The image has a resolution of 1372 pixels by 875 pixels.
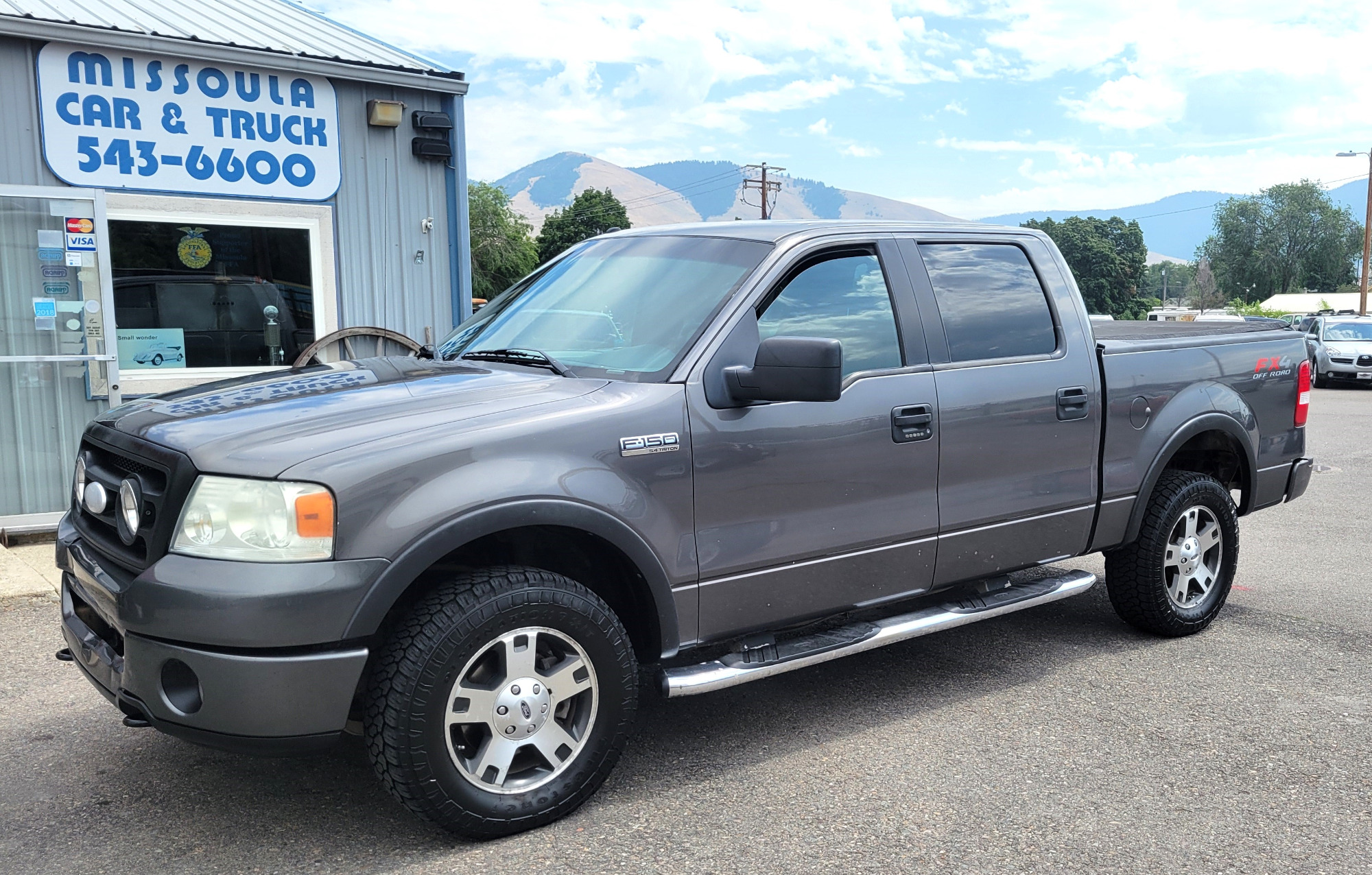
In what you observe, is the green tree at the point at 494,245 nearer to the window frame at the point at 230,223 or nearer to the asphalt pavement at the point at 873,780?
the window frame at the point at 230,223

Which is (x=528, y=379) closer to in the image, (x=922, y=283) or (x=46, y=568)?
(x=922, y=283)

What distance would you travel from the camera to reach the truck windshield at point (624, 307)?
377 centimetres

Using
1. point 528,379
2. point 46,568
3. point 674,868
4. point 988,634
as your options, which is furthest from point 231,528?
point 46,568

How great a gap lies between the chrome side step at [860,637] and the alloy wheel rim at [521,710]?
1.10 ft

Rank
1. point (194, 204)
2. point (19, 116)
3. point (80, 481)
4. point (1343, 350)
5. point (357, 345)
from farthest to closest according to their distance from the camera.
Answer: point (1343, 350), point (357, 345), point (194, 204), point (19, 116), point (80, 481)

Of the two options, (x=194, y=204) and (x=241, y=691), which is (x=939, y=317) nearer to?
(x=241, y=691)

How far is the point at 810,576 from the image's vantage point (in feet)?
12.7

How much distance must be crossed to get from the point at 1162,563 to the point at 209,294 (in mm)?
7148

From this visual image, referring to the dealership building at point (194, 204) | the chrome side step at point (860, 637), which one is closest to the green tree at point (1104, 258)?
the dealership building at point (194, 204)

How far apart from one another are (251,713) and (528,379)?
4.45ft

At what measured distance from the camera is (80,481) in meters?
3.61

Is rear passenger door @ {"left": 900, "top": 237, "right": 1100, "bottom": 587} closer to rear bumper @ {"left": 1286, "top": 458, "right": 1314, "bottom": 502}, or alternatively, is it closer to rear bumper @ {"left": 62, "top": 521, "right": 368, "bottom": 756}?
rear bumper @ {"left": 1286, "top": 458, "right": 1314, "bottom": 502}

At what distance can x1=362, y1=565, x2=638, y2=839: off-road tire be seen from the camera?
3018 millimetres

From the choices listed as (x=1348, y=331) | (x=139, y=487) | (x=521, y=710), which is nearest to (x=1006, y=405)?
(x=521, y=710)
